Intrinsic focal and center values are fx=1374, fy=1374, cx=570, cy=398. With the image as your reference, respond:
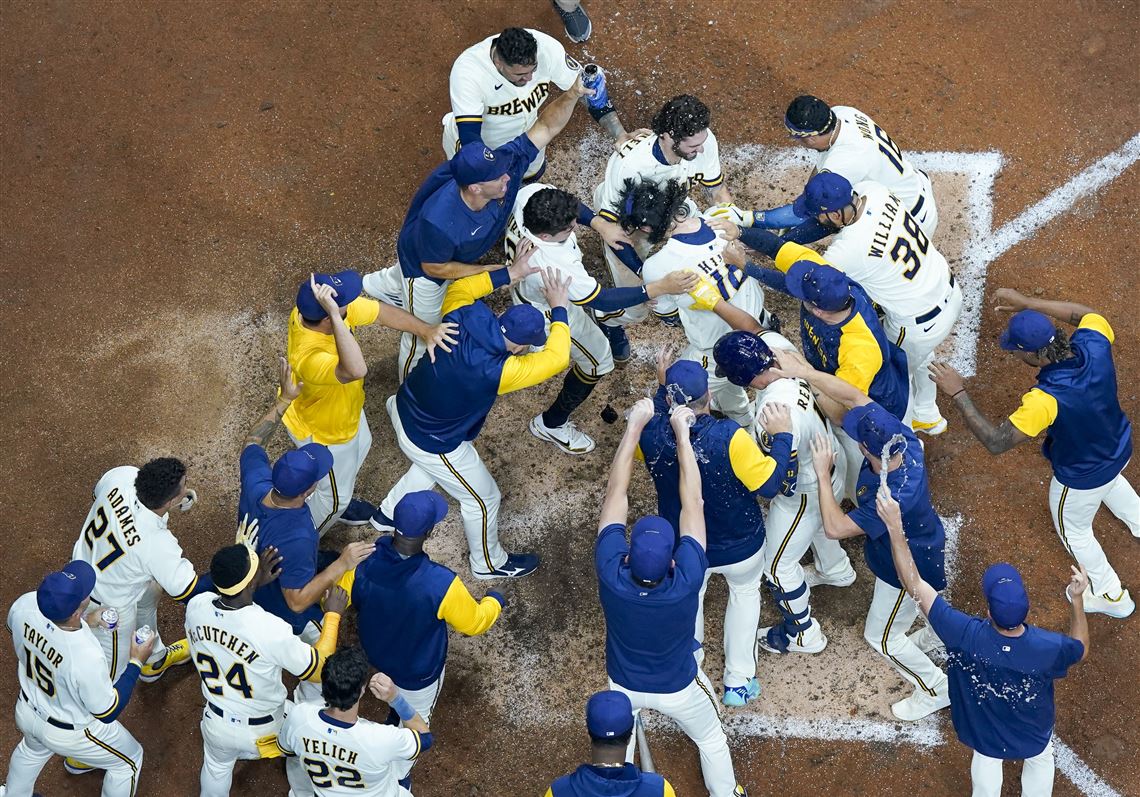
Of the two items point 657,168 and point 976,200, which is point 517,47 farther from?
point 976,200

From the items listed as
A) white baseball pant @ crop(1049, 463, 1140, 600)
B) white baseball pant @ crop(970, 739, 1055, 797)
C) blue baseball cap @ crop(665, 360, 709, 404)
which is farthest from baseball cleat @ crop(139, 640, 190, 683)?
white baseball pant @ crop(1049, 463, 1140, 600)

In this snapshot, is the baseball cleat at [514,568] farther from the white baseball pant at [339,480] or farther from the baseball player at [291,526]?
the baseball player at [291,526]

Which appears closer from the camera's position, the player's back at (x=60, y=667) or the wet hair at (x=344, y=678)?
the wet hair at (x=344, y=678)

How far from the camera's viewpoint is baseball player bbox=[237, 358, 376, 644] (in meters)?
7.67

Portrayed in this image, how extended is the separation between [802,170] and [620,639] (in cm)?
438

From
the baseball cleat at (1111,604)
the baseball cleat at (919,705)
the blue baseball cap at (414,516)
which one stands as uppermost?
the blue baseball cap at (414,516)

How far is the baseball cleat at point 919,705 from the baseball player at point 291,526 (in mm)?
3546

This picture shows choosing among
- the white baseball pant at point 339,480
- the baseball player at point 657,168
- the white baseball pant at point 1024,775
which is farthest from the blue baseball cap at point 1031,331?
the white baseball pant at point 339,480

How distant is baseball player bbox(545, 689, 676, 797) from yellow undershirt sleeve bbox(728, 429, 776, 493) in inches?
59.6

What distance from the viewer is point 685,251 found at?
334 inches

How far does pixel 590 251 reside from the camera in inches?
408

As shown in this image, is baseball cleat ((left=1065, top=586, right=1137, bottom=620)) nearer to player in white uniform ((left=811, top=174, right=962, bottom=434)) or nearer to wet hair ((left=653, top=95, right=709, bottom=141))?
player in white uniform ((left=811, top=174, right=962, bottom=434))

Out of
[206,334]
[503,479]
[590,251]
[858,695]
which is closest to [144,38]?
[206,334]

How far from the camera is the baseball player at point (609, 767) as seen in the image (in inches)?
269
